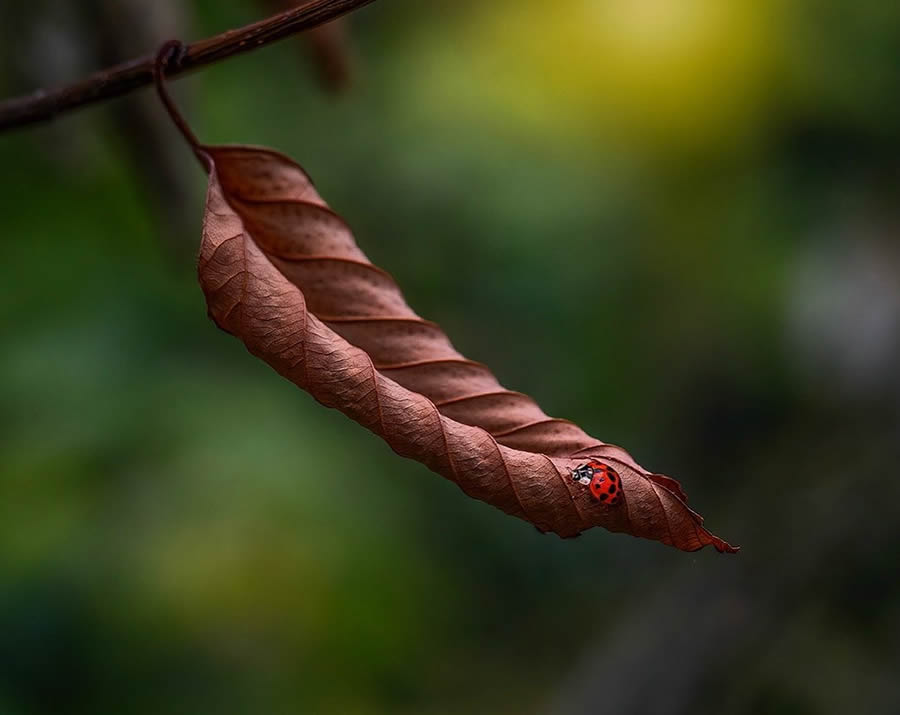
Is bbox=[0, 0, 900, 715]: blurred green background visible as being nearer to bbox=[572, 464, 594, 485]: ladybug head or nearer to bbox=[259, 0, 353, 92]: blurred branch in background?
bbox=[259, 0, 353, 92]: blurred branch in background

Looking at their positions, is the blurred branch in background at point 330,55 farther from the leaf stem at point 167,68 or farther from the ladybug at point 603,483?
the ladybug at point 603,483

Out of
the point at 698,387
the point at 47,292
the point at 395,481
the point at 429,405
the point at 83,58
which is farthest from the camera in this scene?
the point at 698,387

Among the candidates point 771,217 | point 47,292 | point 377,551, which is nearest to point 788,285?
point 771,217

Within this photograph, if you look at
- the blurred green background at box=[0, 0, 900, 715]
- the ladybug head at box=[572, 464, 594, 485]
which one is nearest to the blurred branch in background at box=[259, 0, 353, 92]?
the blurred green background at box=[0, 0, 900, 715]

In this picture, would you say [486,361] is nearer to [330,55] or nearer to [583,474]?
[330,55]

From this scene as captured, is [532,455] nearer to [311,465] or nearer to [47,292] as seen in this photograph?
[311,465]

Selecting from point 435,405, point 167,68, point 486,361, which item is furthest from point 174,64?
point 486,361

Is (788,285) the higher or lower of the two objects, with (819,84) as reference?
lower
